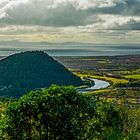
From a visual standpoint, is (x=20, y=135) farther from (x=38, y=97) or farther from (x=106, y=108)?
→ (x=106, y=108)

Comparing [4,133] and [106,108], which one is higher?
[4,133]

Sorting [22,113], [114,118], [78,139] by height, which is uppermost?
[22,113]

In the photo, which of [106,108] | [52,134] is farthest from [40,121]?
[106,108]

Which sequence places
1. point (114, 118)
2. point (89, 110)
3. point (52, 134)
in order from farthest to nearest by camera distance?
point (114, 118) → point (89, 110) → point (52, 134)

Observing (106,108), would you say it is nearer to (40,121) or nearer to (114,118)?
(114,118)

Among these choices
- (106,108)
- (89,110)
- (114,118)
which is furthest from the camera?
(106,108)

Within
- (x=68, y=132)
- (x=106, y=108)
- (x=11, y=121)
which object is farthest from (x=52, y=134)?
(x=106, y=108)

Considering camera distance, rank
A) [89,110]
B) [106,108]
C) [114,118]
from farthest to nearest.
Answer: [106,108]
[114,118]
[89,110]

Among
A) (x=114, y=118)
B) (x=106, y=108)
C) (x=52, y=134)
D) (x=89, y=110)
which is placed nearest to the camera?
(x=52, y=134)

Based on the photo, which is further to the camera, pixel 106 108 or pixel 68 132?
pixel 106 108
